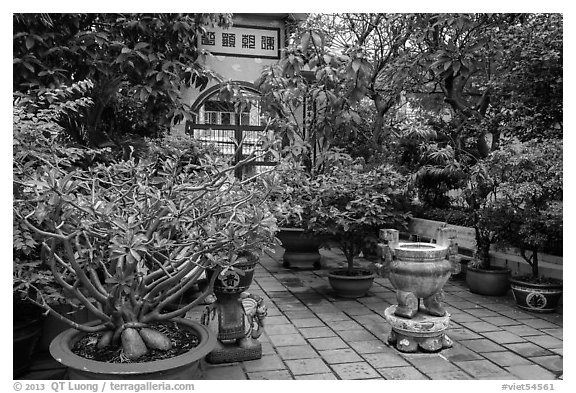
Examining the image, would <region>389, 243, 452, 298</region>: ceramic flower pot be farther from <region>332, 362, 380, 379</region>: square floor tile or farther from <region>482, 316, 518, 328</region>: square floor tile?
<region>482, 316, 518, 328</region>: square floor tile

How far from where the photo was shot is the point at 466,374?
3369mm

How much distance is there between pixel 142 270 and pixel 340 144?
4.92 m

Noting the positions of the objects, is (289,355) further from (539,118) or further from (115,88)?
(539,118)

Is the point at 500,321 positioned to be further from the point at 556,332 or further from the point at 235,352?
the point at 235,352

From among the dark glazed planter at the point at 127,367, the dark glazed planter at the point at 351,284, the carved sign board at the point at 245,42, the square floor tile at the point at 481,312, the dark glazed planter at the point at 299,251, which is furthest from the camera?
the carved sign board at the point at 245,42

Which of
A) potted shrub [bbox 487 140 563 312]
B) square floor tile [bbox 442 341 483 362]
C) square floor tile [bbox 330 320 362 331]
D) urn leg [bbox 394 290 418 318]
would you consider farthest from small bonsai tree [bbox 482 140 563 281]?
square floor tile [bbox 330 320 362 331]

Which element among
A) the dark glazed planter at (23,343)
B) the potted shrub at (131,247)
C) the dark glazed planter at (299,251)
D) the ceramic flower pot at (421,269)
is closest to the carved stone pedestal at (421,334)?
the ceramic flower pot at (421,269)

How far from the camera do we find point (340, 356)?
12.2 ft

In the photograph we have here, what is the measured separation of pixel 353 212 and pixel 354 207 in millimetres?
79

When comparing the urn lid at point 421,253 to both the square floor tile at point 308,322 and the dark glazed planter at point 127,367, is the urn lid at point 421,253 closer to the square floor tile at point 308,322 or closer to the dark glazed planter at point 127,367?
the square floor tile at point 308,322

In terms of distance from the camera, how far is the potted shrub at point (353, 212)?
5.24 meters

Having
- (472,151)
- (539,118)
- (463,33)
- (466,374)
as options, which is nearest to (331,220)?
(466,374)

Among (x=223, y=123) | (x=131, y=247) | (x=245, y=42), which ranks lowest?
(x=131, y=247)

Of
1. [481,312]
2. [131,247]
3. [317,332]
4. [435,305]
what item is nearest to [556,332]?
[481,312]
